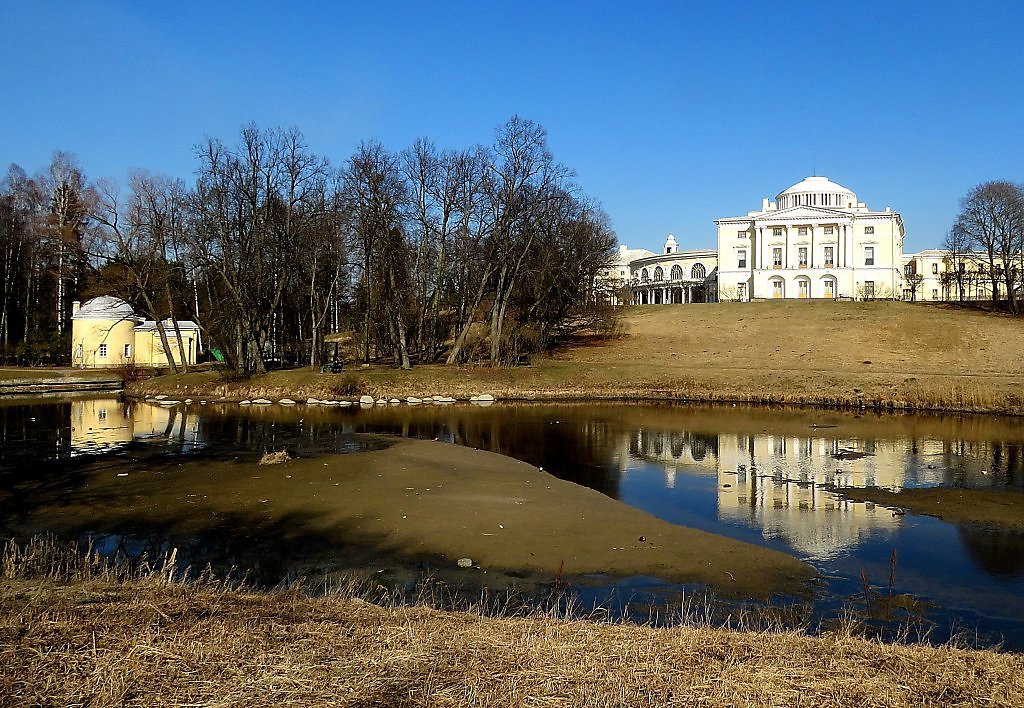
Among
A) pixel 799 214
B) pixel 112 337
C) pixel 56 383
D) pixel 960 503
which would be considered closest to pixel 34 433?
pixel 56 383

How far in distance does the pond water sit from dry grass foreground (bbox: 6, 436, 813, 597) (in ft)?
1.28

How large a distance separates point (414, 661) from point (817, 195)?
10551 centimetres

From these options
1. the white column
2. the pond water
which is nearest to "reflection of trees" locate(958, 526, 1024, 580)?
the pond water

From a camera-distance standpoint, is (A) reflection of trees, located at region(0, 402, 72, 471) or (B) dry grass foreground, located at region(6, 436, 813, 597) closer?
(B) dry grass foreground, located at region(6, 436, 813, 597)

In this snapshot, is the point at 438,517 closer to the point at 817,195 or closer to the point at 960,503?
the point at 960,503

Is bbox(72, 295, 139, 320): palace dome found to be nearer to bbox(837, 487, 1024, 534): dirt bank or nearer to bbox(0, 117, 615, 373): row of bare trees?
bbox(0, 117, 615, 373): row of bare trees

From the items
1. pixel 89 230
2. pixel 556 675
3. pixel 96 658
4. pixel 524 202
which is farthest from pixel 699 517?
pixel 89 230

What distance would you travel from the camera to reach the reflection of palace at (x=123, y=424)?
2653 centimetres

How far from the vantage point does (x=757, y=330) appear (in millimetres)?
67000

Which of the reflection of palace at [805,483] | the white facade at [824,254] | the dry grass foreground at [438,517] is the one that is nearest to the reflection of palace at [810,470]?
the reflection of palace at [805,483]

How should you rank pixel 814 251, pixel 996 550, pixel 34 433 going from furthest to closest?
pixel 814 251, pixel 34 433, pixel 996 550

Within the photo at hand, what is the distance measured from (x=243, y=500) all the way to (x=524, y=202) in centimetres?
3637

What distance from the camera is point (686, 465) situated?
2373 cm

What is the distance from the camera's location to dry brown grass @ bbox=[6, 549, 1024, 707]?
5.69 m
